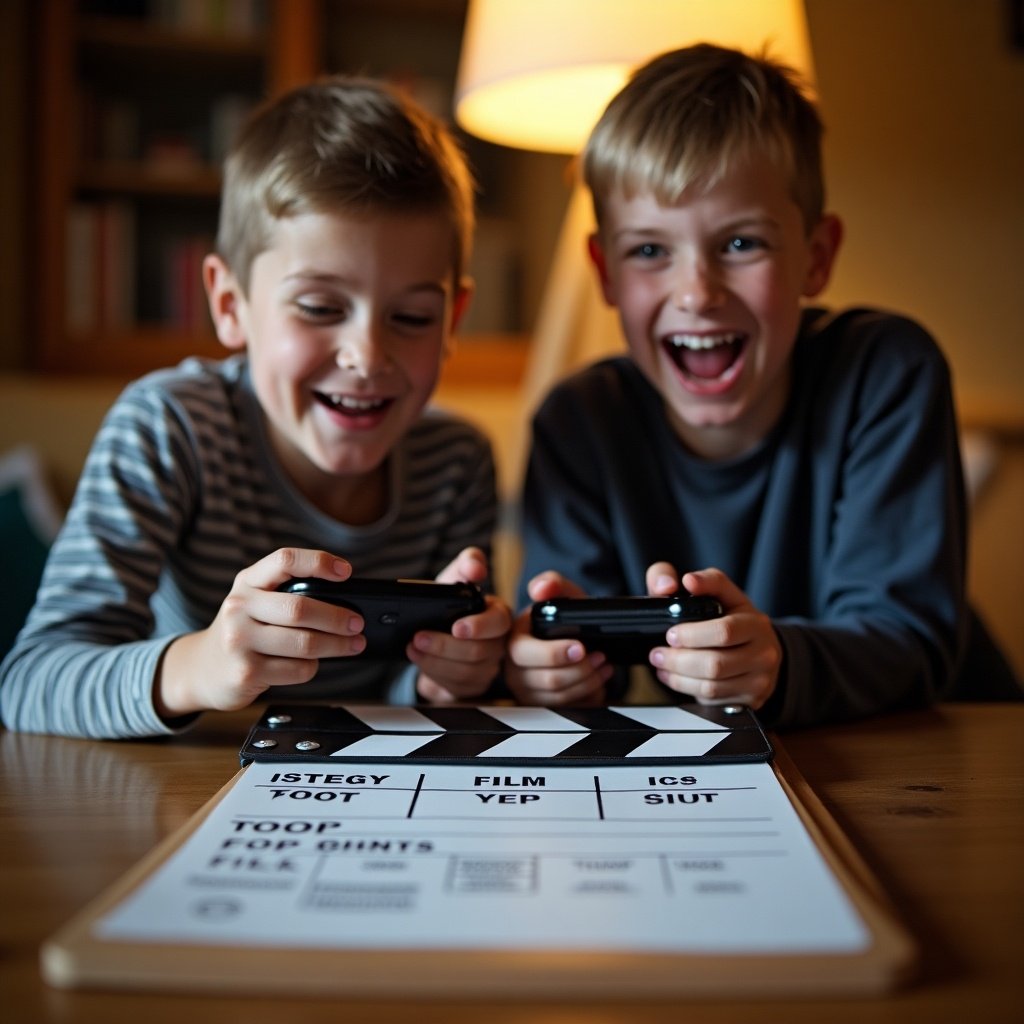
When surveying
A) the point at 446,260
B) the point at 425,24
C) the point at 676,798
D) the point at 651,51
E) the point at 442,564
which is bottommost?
the point at 442,564

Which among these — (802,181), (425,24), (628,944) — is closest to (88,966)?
(628,944)

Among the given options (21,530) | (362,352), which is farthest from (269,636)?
(21,530)

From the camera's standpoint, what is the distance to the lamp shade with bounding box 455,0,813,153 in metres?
1.27

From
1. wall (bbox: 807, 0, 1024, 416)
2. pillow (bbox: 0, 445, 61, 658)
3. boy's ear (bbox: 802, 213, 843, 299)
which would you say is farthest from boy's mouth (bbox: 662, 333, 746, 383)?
pillow (bbox: 0, 445, 61, 658)

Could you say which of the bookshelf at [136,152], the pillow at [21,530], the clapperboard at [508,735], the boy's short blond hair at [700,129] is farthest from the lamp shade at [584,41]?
the bookshelf at [136,152]

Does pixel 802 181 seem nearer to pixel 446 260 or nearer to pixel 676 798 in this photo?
pixel 446 260

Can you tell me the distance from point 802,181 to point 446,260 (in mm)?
350

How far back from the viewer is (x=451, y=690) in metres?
0.82

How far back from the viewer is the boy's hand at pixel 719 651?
0.72m

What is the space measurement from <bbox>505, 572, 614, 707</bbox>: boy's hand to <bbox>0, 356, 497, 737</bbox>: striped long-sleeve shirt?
0.20 m

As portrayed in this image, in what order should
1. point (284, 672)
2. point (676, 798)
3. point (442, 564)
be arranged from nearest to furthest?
1. point (676, 798)
2. point (284, 672)
3. point (442, 564)

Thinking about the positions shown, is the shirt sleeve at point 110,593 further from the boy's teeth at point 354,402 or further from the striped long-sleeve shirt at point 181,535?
the boy's teeth at point 354,402

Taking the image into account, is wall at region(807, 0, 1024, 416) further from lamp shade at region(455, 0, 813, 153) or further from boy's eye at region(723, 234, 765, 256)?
boy's eye at region(723, 234, 765, 256)

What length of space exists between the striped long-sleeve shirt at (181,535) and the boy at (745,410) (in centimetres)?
13
